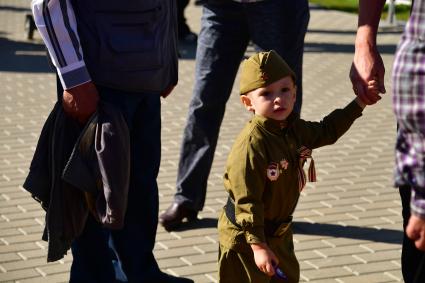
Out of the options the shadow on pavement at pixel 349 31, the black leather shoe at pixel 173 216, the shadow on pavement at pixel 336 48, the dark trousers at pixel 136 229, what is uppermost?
the dark trousers at pixel 136 229

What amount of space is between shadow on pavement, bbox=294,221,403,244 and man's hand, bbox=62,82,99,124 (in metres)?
1.96

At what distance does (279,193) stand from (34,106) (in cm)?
561

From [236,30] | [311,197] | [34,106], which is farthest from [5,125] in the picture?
[236,30]

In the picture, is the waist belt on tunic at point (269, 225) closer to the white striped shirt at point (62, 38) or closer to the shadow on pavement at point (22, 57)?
the white striped shirt at point (62, 38)

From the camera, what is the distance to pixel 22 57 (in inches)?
485

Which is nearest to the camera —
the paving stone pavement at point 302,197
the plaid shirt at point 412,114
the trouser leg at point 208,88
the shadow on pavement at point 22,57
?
the plaid shirt at point 412,114

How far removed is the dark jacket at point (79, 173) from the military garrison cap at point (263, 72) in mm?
614

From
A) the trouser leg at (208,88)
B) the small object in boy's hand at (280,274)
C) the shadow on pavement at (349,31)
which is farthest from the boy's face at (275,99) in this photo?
the shadow on pavement at (349,31)

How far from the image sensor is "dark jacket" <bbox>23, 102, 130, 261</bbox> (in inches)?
179

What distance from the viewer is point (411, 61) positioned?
3082mm

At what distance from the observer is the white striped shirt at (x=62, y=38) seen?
4438mm

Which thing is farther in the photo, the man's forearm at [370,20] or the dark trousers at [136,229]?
the dark trousers at [136,229]

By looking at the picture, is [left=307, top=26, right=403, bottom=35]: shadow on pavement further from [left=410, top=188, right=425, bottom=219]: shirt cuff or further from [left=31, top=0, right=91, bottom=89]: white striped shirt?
[left=410, top=188, right=425, bottom=219]: shirt cuff

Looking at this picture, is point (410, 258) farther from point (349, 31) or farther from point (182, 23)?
point (349, 31)
